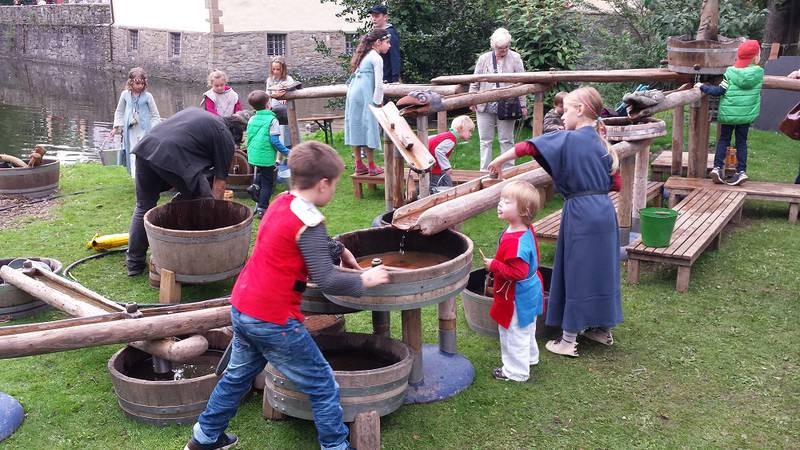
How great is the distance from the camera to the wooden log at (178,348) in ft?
15.5

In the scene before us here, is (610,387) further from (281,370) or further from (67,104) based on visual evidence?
(67,104)

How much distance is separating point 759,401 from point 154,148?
4.94 meters

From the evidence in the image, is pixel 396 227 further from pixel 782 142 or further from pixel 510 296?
pixel 782 142

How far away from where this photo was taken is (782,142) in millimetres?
12992

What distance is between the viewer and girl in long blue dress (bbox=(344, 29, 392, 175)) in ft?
31.5

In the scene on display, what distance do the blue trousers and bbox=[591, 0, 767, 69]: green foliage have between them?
4606 millimetres

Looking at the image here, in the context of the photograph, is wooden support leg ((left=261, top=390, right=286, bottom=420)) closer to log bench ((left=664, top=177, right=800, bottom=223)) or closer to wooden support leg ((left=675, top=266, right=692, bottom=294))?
wooden support leg ((left=675, top=266, right=692, bottom=294))

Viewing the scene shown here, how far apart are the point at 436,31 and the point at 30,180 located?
7.92m

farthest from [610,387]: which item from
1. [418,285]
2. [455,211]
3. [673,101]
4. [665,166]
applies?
[665,166]

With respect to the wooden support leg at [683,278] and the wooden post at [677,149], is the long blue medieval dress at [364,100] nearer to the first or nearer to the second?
the wooden post at [677,149]

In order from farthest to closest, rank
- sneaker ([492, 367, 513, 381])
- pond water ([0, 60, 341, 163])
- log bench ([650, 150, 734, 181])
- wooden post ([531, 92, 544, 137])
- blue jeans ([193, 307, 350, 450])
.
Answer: pond water ([0, 60, 341, 163]), log bench ([650, 150, 734, 181]), wooden post ([531, 92, 544, 137]), sneaker ([492, 367, 513, 381]), blue jeans ([193, 307, 350, 450])

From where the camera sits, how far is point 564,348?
5797 mm

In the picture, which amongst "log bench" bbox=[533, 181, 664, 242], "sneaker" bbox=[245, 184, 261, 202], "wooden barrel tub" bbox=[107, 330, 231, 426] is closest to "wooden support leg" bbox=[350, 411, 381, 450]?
"wooden barrel tub" bbox=[107, 330, 231, 426]

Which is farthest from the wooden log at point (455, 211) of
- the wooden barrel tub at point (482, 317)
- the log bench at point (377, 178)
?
the log bench at point (377, 178)
